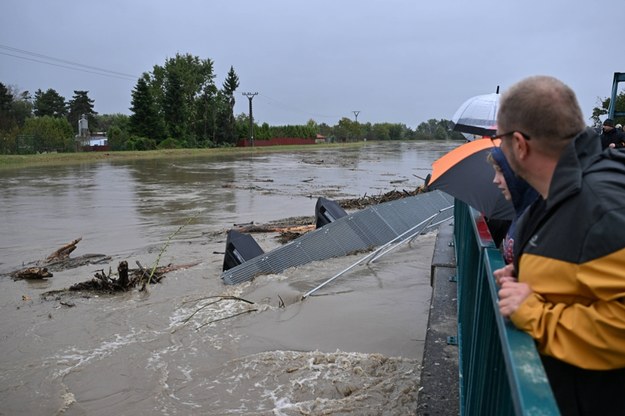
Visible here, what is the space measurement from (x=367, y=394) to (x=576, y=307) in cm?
340

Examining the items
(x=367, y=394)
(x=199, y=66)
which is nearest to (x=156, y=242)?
(x=367, y=394)

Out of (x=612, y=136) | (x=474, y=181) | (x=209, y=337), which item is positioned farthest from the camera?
(x=612, y=136)

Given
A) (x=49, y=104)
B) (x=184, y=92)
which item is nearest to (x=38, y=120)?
(x=184, y=92)

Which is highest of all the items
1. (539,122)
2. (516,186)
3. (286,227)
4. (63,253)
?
(539,122)

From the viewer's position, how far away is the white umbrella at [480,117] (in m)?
5.10

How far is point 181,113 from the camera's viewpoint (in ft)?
250

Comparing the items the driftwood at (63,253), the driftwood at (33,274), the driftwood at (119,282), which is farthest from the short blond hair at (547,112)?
the driftwood at (63,253)

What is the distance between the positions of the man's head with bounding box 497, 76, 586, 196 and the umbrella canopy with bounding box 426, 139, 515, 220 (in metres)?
1.81

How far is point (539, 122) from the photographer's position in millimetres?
1620

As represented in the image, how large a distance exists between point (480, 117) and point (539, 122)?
3.73 metres

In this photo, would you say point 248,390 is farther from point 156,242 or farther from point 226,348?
point 156,242

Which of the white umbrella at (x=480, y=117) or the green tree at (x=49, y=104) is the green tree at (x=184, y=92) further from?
Result: the white umbrella at (x=480, y=117)

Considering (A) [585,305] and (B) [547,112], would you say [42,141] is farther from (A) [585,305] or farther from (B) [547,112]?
(A) [585,305]

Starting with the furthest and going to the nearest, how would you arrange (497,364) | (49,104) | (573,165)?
(49,104)
(497,364)
(573,165)
